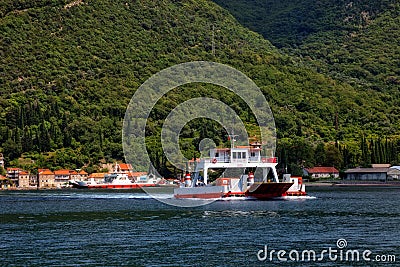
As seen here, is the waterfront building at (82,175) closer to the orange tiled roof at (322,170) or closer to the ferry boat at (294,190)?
the orange tiled roof at (322,170)

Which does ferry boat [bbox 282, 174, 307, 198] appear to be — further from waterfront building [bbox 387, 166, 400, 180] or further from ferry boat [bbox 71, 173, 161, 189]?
ferry boat [bbox 71, 173, 161, 189]

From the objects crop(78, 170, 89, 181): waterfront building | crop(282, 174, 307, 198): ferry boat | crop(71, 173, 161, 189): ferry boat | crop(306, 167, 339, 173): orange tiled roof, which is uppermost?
crop(306, 167, 339, 173): orange tiled roof

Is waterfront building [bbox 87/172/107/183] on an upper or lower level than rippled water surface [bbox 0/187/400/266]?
upper

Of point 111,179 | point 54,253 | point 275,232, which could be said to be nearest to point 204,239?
point 275,232

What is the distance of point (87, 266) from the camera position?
139ft

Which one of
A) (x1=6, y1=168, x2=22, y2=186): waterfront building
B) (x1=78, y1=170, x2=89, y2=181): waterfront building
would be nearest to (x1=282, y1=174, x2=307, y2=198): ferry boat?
(x1=6, y1=168, x2=22, y2=186): waterfront building

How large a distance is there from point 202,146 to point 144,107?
82.0 feet

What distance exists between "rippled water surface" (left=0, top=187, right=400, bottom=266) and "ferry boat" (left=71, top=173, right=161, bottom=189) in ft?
277

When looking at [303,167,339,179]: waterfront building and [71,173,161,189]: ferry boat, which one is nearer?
[71,173,161,189]: ferry boat

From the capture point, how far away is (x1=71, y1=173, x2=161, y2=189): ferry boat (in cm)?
16525

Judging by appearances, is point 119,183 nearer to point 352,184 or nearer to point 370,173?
point 352,184

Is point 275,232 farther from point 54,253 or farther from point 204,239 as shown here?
point 54,253

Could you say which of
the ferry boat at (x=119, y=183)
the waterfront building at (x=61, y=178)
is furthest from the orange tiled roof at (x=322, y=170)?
the waterfront building at (x=61, y=178)

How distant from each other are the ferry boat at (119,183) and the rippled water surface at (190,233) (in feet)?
277
